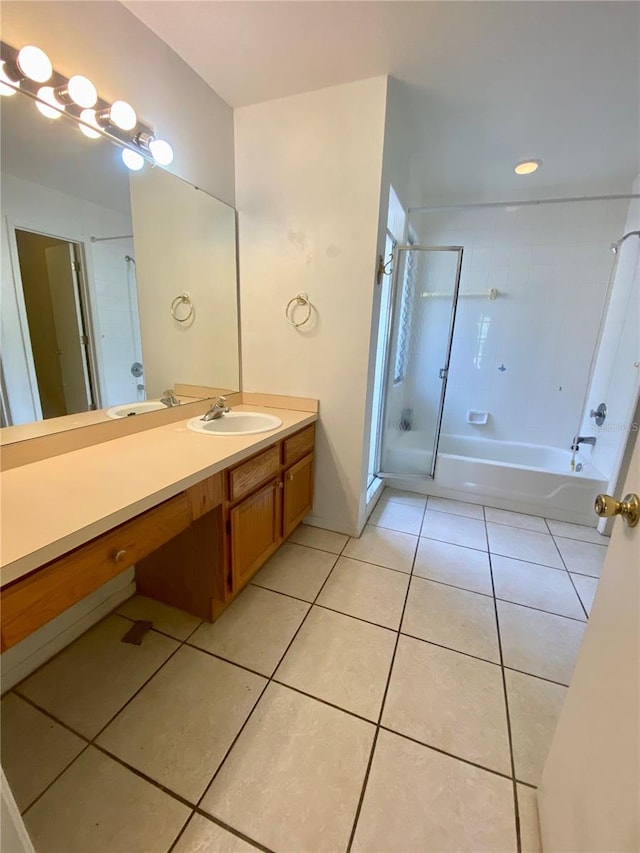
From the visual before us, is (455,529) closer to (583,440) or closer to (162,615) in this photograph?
(583,440)

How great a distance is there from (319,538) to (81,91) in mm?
2244

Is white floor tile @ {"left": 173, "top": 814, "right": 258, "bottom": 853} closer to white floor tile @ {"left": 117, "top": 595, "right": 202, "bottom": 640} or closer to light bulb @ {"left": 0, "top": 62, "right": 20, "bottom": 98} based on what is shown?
white floor tile @ {"left": 117, "top": 595, "right": 202, "bottom": 640}

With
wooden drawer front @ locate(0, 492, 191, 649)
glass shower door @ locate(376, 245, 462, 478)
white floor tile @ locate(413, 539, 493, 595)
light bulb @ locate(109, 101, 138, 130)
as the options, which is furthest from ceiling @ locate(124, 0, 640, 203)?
white floor tile @ locate(413, 539, 493, 595)

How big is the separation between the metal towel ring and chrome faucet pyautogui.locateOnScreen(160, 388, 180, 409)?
378mm

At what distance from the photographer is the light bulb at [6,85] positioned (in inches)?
39.2

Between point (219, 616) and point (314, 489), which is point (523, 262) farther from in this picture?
point (219, 616)

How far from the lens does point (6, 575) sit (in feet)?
2.15

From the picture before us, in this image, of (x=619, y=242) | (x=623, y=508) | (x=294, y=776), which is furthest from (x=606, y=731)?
(x=619, y=242)

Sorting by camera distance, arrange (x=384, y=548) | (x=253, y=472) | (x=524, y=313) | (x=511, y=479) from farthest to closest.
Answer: (x=524, y=313) < (x=511, y=479) < (x=384, y=548) < (x=253, y=472)

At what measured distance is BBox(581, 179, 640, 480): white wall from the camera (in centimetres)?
225

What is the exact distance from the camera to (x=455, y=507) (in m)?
2.63

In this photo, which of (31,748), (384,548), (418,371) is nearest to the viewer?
(31,748)

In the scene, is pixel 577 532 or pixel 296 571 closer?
pixel 296 571

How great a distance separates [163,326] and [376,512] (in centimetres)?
183
